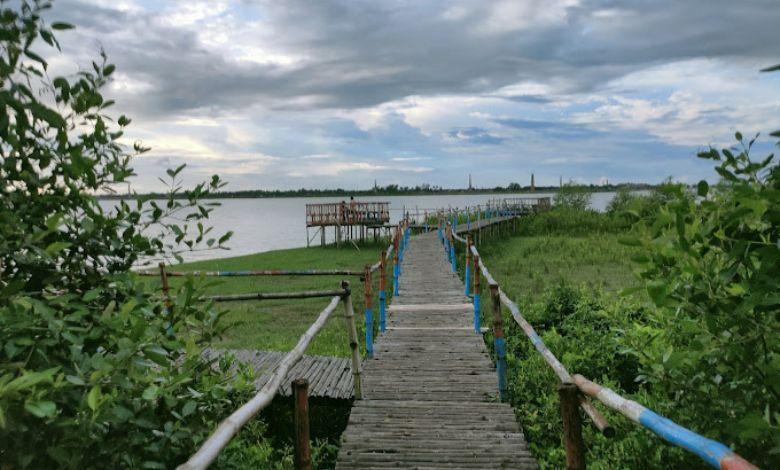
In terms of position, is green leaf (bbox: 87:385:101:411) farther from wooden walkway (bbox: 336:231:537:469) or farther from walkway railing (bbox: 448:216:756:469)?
wooden walkway (bbox: 336:231:537:469)

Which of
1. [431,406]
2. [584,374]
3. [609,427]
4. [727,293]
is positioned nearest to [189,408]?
[609,427]

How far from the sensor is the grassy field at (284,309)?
10.2 meters

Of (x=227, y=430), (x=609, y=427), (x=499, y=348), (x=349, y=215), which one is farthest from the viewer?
(x=349, y=215)

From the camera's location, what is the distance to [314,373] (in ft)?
23.2

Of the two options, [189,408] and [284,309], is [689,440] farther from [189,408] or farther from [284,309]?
[284,309]

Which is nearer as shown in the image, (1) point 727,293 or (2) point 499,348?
(1) point 727,293

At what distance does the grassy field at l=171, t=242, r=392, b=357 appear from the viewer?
33.6ft

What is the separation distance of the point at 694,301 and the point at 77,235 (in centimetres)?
248

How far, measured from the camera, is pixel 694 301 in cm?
224

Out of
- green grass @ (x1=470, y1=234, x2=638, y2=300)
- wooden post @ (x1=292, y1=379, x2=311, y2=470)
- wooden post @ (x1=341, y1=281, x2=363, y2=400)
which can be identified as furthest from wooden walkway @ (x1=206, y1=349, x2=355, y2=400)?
green grass @ (x1=470, y1=234, x2=638, y2=300)

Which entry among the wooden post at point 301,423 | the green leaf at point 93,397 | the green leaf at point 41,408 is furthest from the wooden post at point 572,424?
the green leaf at point 41,408

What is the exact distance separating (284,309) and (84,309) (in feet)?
41.2

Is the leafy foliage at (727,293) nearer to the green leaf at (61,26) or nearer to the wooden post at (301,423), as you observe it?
the wooden post at (301,423)

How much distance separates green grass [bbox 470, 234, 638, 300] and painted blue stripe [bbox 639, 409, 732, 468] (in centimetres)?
991
